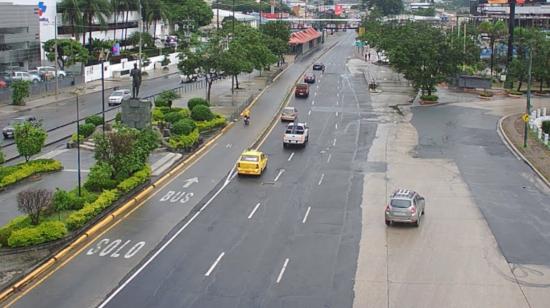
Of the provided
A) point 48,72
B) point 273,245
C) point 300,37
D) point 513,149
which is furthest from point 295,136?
point 300,37

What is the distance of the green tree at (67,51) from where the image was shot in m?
93.9

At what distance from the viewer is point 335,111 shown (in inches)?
2800

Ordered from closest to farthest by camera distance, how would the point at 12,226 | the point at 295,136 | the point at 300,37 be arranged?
the point at 12,226 → the point at 295,136 → the point at 300,37

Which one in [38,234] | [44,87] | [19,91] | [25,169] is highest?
[19,91]

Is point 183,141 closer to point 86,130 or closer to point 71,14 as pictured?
point 86,130

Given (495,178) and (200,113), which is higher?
(200,113)

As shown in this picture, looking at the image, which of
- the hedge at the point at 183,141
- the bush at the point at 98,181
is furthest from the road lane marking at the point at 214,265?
the hedge at the point at 183,141

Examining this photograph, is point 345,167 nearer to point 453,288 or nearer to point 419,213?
point 419,213

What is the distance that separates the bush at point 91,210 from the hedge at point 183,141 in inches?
547

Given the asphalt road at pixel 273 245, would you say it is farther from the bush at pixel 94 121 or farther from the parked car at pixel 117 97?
the parked car at pixel 117 97

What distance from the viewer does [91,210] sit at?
108 feet

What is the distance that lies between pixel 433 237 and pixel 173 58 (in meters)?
97.9

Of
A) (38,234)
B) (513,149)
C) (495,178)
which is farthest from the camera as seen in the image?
(513,149)

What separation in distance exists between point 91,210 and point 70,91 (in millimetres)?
54508
